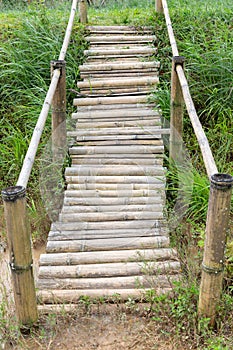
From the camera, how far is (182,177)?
3.84m

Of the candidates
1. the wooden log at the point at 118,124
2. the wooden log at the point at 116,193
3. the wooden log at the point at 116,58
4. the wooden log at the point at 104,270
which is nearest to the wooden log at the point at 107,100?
the wooden log at the point at 118,124

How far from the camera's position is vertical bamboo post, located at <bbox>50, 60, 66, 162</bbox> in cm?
380

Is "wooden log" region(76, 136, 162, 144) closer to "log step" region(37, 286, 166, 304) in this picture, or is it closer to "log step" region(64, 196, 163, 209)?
"log step" region(64, 196, 163, 209)

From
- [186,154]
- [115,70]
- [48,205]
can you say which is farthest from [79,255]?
[115,70]

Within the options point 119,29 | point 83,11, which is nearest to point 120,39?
point 119,29

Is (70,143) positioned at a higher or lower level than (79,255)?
higher

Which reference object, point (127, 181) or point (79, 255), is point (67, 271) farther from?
point (127, 181)

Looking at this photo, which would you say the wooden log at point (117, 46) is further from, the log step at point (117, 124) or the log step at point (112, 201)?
the log step at point (112, 201)

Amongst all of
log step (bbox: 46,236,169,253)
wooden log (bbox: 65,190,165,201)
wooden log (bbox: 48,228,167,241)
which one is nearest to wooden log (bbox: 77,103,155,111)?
wooden log (bbox: 65,190,165,201)

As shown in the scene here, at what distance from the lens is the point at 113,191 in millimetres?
3850

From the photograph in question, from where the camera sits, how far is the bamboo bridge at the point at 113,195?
233 cm

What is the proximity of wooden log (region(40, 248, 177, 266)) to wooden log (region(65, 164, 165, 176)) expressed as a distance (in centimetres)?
96

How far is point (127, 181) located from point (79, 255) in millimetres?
957

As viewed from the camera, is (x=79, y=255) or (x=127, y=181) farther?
(x=127, y=181)
